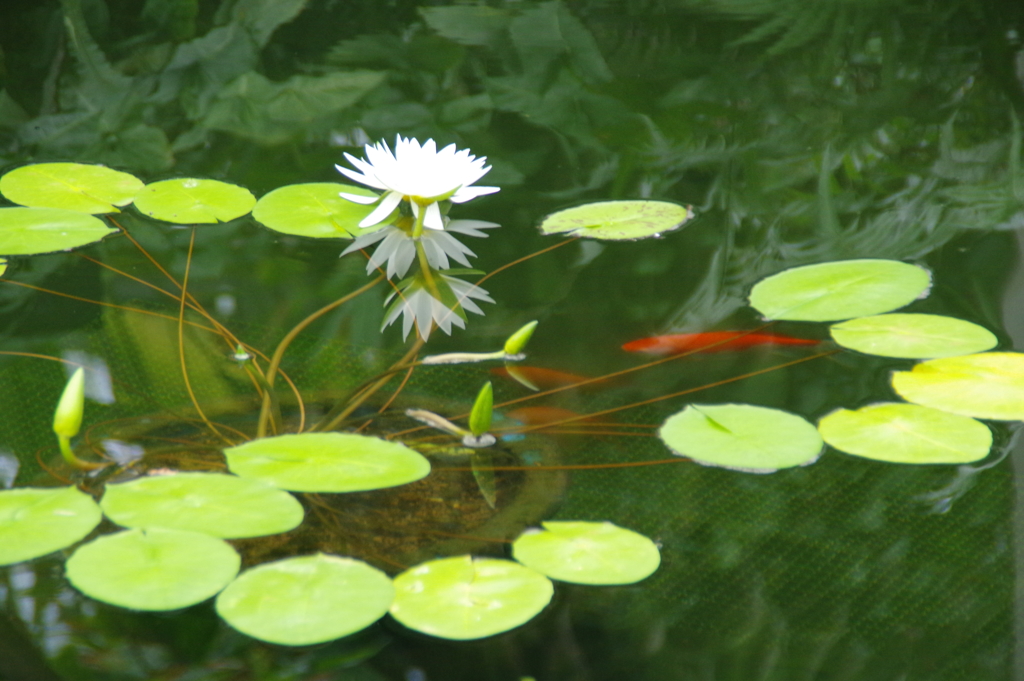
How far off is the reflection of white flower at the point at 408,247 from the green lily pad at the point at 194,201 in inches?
8.3

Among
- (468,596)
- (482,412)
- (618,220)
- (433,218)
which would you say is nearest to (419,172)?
(433,218)

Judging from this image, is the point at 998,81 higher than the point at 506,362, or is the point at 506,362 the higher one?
the point at 998,81

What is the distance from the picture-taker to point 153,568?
2.25ft

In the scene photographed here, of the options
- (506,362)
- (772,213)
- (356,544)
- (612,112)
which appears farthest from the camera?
(612,112)

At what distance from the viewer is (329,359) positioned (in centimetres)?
108

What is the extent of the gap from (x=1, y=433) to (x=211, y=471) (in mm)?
277

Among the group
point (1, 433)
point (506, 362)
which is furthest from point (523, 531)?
point (1, 433)

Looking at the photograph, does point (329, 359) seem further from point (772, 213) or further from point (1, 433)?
point (772, 213)

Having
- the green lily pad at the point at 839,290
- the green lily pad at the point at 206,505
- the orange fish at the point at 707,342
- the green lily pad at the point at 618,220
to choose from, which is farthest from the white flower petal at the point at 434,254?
the green lily pad at the point at 206,505

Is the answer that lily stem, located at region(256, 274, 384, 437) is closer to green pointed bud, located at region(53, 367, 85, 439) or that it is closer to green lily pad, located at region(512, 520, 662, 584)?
green pointed bud, located at region(53, 367, 85, 439)

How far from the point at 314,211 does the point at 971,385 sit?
2.97ft

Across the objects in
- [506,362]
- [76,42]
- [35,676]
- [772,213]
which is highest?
[76,42]

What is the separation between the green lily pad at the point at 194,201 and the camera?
1338mm

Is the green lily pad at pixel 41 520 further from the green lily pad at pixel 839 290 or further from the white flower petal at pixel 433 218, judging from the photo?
the green lily pad at pixel 839 290
